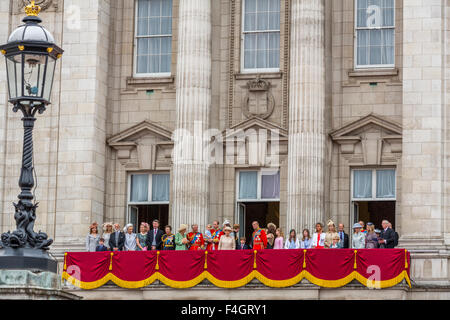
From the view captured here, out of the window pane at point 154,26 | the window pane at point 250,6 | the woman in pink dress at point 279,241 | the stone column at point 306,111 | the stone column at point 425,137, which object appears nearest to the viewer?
the woman in pink dress at point 279,241

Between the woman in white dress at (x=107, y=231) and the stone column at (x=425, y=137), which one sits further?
the stone column at (x=425, y=137)

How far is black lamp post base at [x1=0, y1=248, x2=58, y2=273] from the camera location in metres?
21.7

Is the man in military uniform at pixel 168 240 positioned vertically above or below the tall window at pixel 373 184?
below

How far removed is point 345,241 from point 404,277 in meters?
2.05

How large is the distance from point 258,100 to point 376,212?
18.5 ft

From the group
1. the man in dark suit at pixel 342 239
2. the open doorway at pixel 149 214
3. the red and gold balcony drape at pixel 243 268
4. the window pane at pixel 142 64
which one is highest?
the window pane at pixel 142 64

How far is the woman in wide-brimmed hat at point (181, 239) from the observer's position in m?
39.2

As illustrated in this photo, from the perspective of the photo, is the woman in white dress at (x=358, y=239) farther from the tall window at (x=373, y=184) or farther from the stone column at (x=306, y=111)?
the tall window at (x=373, y=184)

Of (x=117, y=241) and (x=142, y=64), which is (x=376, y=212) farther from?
(x=142, y=64)

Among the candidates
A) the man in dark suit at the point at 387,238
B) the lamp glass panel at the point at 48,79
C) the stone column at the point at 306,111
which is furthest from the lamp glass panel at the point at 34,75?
the stone column at the point at 306,111

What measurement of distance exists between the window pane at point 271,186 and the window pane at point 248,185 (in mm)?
315

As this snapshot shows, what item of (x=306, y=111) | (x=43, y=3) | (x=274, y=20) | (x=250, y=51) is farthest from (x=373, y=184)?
(x=43, y=3)

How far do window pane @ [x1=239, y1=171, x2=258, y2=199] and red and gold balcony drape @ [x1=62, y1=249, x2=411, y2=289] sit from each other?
6.44 meters
